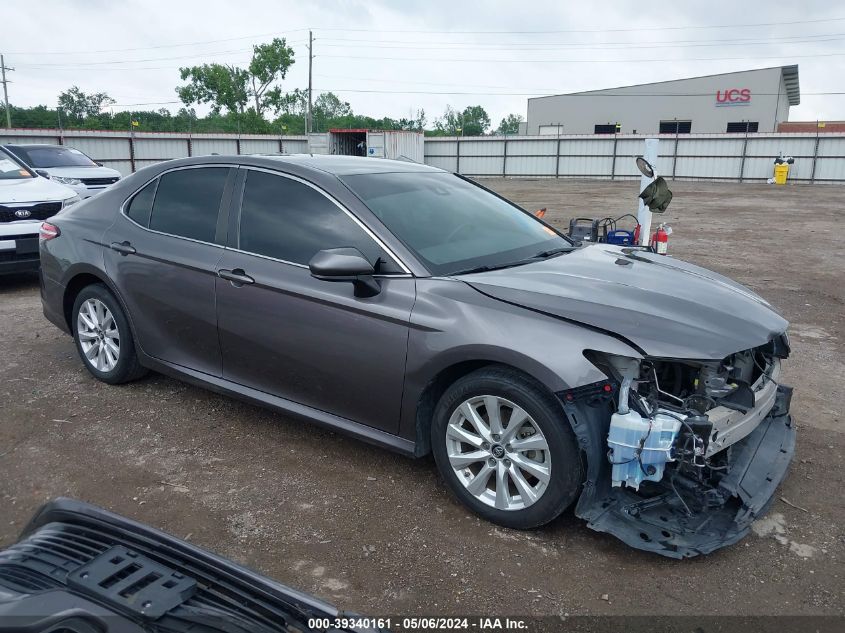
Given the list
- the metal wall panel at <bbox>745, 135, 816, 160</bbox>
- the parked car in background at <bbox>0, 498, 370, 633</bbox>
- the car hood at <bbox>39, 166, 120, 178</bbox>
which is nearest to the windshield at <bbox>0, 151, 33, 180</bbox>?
the car hood at <bbox>39, 166, 120, 178</bbox>

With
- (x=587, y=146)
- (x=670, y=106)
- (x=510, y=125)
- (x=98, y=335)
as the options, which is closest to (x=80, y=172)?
(x=98, y=335)

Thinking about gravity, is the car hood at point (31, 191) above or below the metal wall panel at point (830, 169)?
below

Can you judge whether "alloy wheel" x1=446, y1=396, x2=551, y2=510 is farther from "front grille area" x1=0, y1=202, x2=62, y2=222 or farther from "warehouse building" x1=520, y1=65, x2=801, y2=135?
"warehouse building" x1=520, y1=65, x2=801, y2=135

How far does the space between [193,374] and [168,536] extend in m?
2.36

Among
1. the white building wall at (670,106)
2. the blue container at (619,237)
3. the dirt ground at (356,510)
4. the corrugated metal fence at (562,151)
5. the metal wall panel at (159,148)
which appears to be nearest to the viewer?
the dirt ground at (356,510)

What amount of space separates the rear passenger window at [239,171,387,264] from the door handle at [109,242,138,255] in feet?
3.12

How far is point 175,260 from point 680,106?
50.7m

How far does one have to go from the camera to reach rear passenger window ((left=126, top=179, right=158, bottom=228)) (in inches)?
177

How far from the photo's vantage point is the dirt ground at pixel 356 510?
8.93 feet

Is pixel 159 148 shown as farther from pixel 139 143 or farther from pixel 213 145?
pixel 213 145

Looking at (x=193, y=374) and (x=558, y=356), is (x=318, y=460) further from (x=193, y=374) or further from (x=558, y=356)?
(x=558, y=356)

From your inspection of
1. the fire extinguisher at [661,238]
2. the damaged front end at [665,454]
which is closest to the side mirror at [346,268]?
the damaged front end at [665,454]

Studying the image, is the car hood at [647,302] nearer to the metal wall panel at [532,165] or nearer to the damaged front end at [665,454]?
the damaged front end at [665,454]

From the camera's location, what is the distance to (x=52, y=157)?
13.8 m
